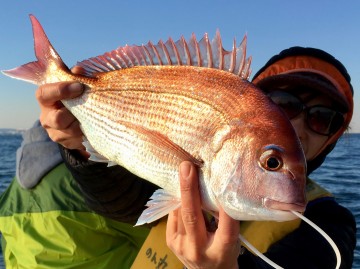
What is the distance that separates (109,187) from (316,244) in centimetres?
146

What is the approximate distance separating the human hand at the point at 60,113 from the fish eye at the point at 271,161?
1207 millimetres

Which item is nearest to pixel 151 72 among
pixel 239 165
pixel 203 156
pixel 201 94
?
pixel 201 94

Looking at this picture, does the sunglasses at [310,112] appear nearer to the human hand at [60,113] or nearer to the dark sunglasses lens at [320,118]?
the dark sunglasses lens at [320,118]

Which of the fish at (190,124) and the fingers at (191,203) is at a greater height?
the fish at (190,124)

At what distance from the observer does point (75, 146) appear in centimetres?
298

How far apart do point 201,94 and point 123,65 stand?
0.61 metres

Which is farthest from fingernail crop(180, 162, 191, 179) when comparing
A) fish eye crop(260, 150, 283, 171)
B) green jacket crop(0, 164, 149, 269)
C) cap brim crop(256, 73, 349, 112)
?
green jacket crop(0, 164, 149, 269)

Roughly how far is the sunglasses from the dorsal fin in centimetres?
135

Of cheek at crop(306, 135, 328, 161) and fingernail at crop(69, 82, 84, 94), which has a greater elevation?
fingernail at crop(69, 82, 84, 94)

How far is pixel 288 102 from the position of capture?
3.44 metres

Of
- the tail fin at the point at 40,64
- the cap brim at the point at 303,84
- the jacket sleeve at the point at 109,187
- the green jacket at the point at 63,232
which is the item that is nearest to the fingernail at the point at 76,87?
the tail fin at the point at 40,64

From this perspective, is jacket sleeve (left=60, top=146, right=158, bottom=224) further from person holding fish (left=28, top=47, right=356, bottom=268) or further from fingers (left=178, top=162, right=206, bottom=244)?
fingers (left=178, top=162, right=206, bottom=244)

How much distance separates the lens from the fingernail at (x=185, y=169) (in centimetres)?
198

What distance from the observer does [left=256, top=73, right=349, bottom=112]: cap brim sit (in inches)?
130
